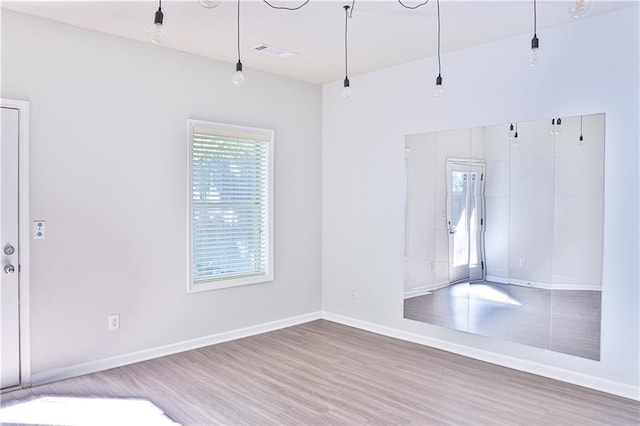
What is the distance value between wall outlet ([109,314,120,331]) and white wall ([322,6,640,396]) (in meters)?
2.45

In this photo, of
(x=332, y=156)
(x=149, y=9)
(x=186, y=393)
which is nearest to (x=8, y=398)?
(x=186, y=393)

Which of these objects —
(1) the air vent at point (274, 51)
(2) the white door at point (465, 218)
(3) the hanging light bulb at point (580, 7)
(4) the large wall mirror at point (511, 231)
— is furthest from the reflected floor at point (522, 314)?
(1) the air vent at point (274, 51)

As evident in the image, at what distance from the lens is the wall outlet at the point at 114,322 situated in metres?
3.97

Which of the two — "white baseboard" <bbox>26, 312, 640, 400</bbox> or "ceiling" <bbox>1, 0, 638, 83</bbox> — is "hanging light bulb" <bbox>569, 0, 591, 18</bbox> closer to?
"ceiling" <bbox>1, 0, 638, 83</bbox>

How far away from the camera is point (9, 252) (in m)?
3.50

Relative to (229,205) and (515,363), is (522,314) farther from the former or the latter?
(229,205)

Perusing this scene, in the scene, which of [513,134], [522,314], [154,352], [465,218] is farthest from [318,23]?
[154,352]

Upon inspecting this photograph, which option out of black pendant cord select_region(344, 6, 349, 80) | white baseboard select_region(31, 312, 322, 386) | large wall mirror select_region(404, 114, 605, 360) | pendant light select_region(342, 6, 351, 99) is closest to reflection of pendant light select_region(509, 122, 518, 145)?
large wall mirror select_region(404, 114, 605, 360)

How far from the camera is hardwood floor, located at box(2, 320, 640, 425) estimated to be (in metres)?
3.13

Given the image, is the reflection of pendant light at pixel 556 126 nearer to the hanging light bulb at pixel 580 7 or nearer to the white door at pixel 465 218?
the white door at pixel 465 218

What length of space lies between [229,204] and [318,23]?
2011mm

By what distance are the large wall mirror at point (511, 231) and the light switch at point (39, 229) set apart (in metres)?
3.23

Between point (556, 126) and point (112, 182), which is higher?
point (556, 126)

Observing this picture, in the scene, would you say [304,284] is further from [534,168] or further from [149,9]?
[149,9]
